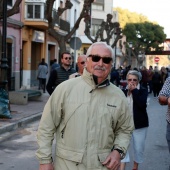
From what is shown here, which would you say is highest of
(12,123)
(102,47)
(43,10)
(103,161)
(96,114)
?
(43,10)

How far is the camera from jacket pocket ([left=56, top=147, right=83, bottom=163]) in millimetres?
3289

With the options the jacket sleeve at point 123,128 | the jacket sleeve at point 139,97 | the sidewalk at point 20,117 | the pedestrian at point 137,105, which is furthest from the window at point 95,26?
the jacket sleeve at point 123,128

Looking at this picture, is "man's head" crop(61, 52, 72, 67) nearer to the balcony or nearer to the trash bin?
the trash bin

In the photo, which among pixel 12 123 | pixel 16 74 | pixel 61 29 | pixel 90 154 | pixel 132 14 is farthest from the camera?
pixel 132 14

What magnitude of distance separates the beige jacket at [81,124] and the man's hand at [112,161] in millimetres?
32

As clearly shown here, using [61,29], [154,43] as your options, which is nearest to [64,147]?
[61,29]

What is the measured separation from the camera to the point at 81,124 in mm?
3324

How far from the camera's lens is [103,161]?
333 centimetres

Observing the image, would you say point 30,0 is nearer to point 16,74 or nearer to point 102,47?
point 16,74

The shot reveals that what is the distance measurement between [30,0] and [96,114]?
25642mm

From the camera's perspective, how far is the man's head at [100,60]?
341 cm

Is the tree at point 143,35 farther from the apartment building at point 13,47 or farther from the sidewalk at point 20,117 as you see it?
the sidewalk at point 20,117

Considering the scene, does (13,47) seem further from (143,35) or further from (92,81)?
(143,35)

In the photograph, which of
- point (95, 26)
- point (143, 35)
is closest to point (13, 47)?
point (95, 26)
